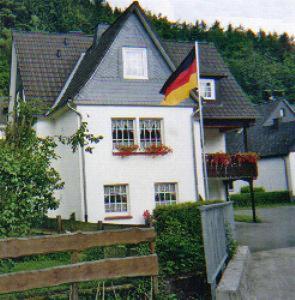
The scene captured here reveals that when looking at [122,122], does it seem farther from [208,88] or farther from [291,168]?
[291,168]

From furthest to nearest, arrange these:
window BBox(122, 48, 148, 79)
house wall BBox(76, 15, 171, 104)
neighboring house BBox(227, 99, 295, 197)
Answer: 1. neighboring house BBox(227, 99, 295, 197)
2. window BBox(122, 48, 148, 79)
3. house wall BBox(76, 15, 171, 104)

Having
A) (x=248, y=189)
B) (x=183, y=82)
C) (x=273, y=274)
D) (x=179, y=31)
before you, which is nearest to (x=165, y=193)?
(x=183, y=82)

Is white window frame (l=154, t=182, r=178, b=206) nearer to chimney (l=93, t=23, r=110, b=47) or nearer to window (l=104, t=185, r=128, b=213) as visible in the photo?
window (l=104, t=185, r=128, b=213)

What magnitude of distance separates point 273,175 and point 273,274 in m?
33.1

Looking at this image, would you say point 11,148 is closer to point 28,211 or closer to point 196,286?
point 28,211

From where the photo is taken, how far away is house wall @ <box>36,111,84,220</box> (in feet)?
66.0

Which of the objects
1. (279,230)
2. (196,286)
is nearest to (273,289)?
(196,286)

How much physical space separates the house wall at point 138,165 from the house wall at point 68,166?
60 cm

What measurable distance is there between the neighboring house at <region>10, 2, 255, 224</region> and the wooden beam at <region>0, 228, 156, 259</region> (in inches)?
453

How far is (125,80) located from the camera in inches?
826

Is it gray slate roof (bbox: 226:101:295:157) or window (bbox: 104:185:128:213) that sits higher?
gray slate roof (bbox: 226:101:295:157)

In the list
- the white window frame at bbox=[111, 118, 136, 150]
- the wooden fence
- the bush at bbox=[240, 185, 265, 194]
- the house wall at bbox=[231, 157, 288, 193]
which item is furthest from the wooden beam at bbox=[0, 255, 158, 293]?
the house wall at bbox=[231, 157, 288, 193]

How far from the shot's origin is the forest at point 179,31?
3049 inches

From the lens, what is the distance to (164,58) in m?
21.5
